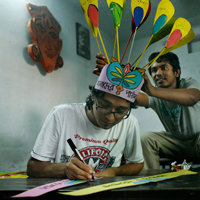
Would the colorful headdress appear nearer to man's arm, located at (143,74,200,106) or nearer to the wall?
man's arm, located at (143,74,200,106)

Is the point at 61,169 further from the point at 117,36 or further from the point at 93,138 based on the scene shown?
the point at 117,36

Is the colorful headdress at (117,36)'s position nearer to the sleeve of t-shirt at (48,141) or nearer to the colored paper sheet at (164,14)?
the colored paper sheet at (164,14)

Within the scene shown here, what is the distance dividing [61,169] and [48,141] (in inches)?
8.3

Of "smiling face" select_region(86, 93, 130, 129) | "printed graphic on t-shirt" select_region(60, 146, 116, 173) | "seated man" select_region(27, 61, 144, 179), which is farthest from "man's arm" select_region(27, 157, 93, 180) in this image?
"smiling face" select_region(86, 93, 130, 129)

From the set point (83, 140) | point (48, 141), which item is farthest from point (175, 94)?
point (48, 141)

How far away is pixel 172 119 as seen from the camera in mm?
Result: 1877

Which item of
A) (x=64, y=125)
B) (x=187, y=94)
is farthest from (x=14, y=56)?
(x=187, y=94)

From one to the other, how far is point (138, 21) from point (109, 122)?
22.0 inches

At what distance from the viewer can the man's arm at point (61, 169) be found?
0.68m

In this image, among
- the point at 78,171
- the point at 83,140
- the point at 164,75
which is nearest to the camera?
the point at 78,171

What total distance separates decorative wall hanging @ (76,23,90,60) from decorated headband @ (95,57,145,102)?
4.71ft

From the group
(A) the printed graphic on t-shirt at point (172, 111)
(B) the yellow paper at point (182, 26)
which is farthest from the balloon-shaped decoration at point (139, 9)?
(A) the printed graphic on t-shirt at point (172, 111)

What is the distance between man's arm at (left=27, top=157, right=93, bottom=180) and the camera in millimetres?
676

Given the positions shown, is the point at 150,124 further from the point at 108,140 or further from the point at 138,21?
the point at 138,21
